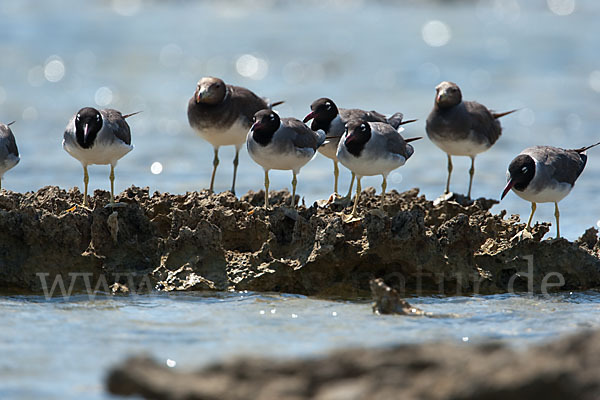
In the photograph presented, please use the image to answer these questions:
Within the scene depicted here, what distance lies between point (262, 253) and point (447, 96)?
15.4ft

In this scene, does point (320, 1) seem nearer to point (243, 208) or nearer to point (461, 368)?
point (243, 208)

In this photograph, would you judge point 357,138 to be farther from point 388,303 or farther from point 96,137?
point 96,137

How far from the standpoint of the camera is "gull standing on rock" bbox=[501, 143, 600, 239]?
9.31m

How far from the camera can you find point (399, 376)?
4.58m

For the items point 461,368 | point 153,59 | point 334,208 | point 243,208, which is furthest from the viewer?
point 153,59

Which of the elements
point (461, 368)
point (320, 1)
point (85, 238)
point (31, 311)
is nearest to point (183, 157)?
point (85, 238)

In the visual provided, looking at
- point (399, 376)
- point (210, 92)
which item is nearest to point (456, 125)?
point (210, 92)

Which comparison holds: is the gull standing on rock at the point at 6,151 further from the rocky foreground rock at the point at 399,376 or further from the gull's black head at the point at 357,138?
the rocky foreground rock at the point at 399,376

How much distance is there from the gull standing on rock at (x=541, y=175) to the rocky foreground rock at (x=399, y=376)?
4.83 metres

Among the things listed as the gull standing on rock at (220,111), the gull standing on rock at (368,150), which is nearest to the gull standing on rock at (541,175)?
the gull standing on rock at (368,150)

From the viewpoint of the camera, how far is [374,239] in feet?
27.0

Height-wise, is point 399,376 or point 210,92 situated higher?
point 210,92

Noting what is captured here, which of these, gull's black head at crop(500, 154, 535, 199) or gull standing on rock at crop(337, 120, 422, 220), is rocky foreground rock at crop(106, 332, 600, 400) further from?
gull's black head at crop(500, 154, 535, 199)

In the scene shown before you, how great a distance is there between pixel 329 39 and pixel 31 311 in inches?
921
